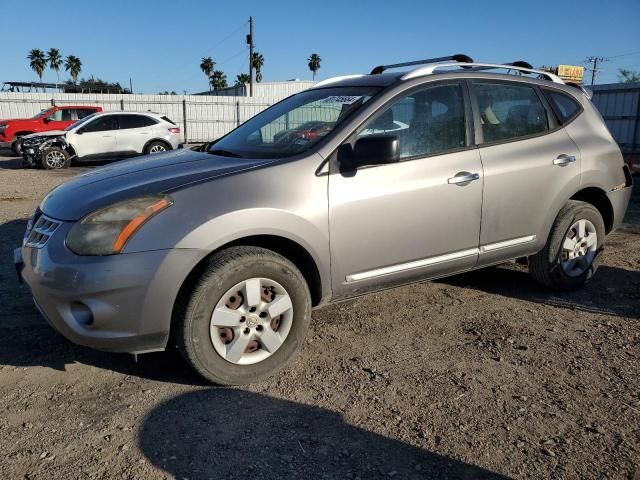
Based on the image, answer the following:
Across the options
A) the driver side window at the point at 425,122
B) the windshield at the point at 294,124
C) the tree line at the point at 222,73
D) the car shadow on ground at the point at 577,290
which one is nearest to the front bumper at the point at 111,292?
the windshield at the point at 294,124

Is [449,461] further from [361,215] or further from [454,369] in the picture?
[361,215]

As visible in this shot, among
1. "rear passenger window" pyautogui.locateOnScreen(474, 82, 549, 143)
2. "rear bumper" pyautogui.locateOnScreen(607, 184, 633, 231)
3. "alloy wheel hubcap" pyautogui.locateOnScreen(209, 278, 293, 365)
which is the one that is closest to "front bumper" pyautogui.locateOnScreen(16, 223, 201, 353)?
"alloy wheel hubcap" pyautogui.locateOnScreen(209, 278, 293, 365)

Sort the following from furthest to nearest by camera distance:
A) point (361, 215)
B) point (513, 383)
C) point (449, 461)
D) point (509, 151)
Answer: point (509, 151), point (361, 215), point (513, 383), point (449, 461)

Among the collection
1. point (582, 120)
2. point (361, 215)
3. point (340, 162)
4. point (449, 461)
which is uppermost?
point (582, 120)

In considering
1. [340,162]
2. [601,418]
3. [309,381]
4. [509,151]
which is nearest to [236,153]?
[340,162]

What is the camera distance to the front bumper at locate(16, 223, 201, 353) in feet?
9.04

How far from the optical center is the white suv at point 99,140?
48.4ft

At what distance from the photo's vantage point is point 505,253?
13.5 ft

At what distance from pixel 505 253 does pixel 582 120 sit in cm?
141

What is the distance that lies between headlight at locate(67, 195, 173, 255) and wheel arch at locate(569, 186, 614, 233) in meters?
3.41

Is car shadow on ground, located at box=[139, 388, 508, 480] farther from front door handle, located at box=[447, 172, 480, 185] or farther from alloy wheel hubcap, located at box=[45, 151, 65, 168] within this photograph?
alloy wheel hubcap, located at box=[45, 151, 65, 168]

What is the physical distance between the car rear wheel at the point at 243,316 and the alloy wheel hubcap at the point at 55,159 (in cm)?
1366

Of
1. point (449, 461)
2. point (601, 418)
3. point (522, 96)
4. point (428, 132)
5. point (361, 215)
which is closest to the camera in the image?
point (449, 461)

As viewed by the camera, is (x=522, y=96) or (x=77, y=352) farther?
(x=522, y=96)
